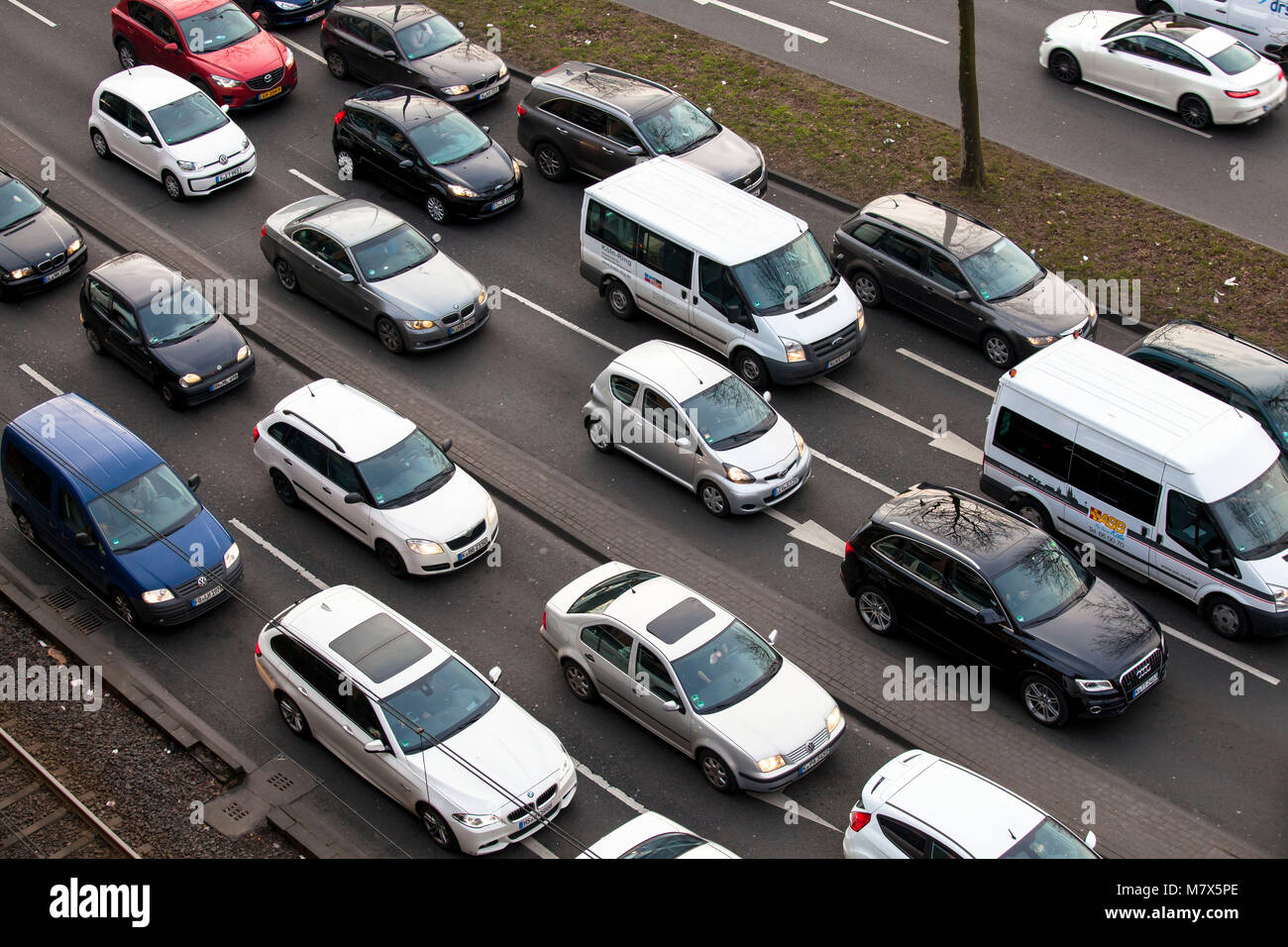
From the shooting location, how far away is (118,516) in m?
18.2

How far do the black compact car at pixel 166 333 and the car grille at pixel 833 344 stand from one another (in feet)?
28.5

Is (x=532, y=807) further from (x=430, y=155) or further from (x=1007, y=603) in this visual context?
(x=430, y=155)

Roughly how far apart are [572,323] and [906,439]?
5.94 meters

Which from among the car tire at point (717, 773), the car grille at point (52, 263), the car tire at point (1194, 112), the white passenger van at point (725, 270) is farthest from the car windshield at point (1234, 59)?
the car grille at point (52, 263)

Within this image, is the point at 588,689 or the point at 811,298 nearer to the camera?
the point at 588,689

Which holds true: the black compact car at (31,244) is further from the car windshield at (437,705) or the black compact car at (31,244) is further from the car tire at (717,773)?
the car tire at (717,773)

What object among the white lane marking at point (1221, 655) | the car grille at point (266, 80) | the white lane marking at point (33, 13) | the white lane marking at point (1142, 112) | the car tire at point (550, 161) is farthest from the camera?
the white lane marking at point (33, 13)

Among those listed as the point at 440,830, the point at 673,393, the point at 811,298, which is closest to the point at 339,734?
the point at 440,830

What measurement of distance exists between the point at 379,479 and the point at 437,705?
423 centimetres

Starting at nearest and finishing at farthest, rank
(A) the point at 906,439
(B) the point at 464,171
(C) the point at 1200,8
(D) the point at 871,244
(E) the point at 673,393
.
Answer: (E) the point at 673,393 < (A) the point at 906,439 < (D) the point at 871,244 < (B) the point at 464,171 < (C) the point at 1200,8

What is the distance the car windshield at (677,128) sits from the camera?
25219 millimetres

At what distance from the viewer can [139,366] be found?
21906 mm

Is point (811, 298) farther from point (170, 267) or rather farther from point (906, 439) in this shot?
point (170, 267)

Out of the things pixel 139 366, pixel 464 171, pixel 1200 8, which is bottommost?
pixel 139 366
